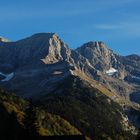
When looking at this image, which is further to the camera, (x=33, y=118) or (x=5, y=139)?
(x=5, y=139)

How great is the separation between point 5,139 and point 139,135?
4793 centimetres

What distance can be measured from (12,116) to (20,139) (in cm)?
2442

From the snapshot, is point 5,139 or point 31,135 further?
point 5,139

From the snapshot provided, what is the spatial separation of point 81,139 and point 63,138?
544 centimetres

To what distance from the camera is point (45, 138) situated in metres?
161

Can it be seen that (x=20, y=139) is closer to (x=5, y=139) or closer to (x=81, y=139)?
(x=81, y=139)

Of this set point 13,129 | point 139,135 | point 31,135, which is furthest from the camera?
point 13,129

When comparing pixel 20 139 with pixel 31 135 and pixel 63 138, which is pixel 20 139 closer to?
pixel 31 135

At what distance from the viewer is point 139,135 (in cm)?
17438

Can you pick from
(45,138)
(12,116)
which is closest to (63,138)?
(45,138)

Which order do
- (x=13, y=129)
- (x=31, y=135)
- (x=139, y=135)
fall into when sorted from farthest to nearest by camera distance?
1. (x=13, y=129)
2. (x=139, y=135)
3. (x=31, y=135)

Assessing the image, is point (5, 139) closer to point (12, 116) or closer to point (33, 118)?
point (12, 116)

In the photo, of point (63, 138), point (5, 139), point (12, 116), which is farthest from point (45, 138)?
point (5, 139)

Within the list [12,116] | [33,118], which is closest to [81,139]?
[33,118]
